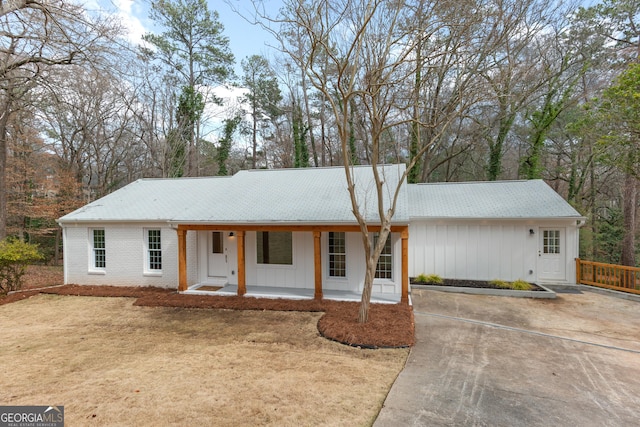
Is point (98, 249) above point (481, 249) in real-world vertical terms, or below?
above

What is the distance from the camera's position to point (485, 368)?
4.77m

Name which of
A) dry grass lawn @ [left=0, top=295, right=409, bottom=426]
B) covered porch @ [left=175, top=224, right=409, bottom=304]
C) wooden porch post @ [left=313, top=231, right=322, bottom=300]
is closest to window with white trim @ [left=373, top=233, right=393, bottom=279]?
covered porch @ [left=175, top=224, right=409, bottom=304]

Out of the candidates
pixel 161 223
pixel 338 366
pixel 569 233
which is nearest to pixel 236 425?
pixel 338 366

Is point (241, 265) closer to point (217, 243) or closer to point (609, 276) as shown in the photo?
point (217, 243)

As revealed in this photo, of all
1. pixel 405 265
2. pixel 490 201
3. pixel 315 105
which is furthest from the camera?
pixel 315 105

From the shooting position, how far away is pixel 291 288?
946cm

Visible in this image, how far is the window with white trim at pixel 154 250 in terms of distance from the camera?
1040cm

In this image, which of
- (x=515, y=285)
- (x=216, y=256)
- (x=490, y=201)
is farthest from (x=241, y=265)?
(x=490, y=201)

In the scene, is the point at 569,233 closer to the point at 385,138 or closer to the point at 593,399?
the point at 593,399

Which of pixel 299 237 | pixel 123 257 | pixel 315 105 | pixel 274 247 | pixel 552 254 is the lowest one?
pixel 552 254

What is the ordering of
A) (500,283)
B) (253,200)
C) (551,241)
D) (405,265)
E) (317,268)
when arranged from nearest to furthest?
(405,265) → (317,268) → (500,283) → (253,200) → (551,241)

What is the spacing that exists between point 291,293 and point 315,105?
59.6 ft

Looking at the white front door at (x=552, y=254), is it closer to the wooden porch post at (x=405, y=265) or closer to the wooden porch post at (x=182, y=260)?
the wooden porch post at (x=405, y=265)

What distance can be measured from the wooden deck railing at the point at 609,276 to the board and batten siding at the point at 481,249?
0.32m
